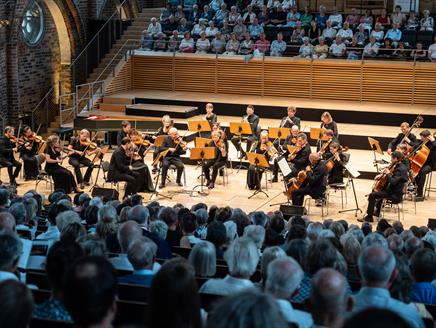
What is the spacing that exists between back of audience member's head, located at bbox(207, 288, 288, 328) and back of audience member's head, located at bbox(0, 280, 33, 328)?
80 centimetres

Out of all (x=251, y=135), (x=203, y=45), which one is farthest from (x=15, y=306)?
(x=203, y=45)

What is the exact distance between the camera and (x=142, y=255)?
16.9ft

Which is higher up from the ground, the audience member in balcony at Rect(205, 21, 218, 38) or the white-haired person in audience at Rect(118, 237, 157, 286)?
the audience member in balcony at Rect(205, 21, 218, 38)

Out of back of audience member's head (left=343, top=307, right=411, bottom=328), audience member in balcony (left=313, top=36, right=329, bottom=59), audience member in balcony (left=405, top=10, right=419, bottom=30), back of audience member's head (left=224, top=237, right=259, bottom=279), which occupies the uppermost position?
audience member in balcony (left=405, top=10, right=419, bottom=30)

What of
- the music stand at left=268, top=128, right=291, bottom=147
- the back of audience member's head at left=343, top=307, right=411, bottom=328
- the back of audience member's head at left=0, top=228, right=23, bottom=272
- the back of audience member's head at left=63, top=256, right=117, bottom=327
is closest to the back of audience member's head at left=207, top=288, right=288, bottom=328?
the back of audience member's head at left=343, top=307, right=411, bottom=328

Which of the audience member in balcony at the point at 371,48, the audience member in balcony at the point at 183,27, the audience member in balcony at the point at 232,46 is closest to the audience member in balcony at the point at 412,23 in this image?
the audience member in balcony at the point at 371,48

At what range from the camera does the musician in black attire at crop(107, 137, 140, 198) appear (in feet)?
45.3

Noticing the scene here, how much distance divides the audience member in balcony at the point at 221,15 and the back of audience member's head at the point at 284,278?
18.5m

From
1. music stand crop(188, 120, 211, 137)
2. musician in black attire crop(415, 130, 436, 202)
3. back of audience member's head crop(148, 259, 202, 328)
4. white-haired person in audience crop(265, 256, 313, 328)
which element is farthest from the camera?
music stand crop(188, 120, 211, 137)

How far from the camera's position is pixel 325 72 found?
2031cm

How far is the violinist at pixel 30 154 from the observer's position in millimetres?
14883

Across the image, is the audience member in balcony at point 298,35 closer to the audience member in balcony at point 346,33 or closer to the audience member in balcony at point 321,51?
the audience member in balcony at point 321,51

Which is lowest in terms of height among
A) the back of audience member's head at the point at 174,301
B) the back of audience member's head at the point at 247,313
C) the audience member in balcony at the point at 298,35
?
the back of audience member's head at the point at 174,301

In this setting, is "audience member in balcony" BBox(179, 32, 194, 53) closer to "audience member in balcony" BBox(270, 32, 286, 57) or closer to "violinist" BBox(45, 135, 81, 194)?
"audience member in balcony" BBox(270, 32, 286, 57)
